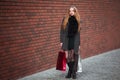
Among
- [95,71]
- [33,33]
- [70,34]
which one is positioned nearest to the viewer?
[70,34]

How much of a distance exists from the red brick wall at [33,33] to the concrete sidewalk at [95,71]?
1.01ft

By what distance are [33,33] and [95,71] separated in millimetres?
2121

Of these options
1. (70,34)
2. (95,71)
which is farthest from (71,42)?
(95,71)

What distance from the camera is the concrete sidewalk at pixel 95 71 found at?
8.01 metres

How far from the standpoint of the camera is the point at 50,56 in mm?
9055

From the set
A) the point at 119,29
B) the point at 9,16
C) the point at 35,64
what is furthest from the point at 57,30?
the point at 119,29

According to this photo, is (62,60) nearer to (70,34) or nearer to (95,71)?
(70,34)

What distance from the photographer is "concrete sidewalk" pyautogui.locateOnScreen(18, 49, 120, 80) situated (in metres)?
8.01

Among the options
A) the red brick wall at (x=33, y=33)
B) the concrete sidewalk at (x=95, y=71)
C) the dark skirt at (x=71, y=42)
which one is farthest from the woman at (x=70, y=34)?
the red brick wall at (x=33, y=33)

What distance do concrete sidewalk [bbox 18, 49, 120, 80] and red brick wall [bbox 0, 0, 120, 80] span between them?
308mm

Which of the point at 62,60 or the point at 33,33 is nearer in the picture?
the point at 62,60

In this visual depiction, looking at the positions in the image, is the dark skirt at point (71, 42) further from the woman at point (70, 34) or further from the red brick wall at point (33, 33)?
the red brick wall at point (33, 33)

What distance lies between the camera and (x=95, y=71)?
8.78 meters

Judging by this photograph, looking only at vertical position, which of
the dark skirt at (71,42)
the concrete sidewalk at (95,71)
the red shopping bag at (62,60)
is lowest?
the concrete sidewalk at (95,71)
